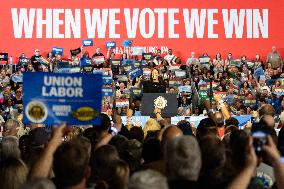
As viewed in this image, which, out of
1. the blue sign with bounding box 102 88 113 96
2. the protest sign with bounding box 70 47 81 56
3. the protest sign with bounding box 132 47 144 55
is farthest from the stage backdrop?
the blue sign with bounding box 102 88 113 96

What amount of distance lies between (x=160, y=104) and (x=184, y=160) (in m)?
8.12

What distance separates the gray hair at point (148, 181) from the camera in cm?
307

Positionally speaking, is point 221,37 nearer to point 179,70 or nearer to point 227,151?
point 179,70

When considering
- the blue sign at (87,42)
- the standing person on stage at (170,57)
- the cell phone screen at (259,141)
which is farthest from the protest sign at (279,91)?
the cell phone screen at (259,141)

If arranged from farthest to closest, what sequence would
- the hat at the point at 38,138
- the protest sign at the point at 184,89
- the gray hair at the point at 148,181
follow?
the protest sign at the point at 184,89 → the hat at the point at 38,138 → the gray hair at the point at 148,181

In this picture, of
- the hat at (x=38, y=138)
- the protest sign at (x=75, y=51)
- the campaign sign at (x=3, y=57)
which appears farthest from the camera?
the protest sign at (x=75, y=51)

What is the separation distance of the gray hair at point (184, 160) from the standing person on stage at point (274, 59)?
63.4 feet

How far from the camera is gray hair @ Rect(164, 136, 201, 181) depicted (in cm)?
341

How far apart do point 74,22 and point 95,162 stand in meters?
20.0

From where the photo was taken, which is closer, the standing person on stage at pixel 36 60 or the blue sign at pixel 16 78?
the blue sign at pixel 16 78

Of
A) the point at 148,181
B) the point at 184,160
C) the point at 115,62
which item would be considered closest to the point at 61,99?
the point at 184,160

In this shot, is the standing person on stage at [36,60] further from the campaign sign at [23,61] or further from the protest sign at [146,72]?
the protest sign at [146,72]

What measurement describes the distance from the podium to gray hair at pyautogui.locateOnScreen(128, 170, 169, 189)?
27.1ft

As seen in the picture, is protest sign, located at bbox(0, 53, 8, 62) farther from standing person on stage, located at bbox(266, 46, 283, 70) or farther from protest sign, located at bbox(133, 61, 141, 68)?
standing person on stage, located at bbox(266, 46, 283, 70)
